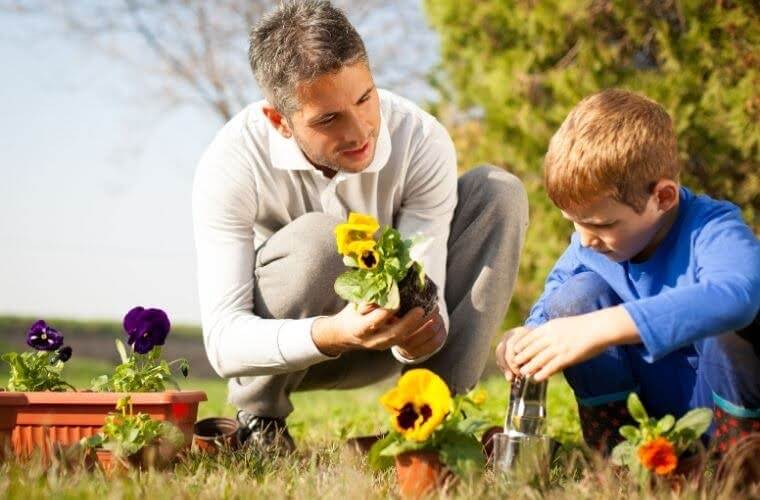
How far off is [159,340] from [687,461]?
181 centimetres

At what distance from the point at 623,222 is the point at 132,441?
1.55 meters

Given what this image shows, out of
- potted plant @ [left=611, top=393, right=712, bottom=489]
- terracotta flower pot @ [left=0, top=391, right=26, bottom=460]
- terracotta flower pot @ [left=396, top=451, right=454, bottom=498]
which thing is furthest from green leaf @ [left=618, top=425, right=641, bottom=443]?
terracotta flower pot @ [left=0, top=391, right=26, bottom=460]

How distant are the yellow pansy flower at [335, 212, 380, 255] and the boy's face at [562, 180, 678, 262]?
1.91 feet

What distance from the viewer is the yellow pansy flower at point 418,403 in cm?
219

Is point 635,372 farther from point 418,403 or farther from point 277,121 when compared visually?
point 277,121

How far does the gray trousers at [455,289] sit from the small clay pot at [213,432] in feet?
0.37

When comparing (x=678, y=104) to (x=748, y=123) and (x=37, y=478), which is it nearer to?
(x=748, y=123)

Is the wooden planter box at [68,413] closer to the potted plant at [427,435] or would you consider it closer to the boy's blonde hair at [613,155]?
the potted plant at [427,435]

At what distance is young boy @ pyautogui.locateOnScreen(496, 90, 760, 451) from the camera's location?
2213 mm

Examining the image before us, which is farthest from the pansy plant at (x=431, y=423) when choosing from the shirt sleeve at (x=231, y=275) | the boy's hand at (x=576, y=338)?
the shirt sleeve at (x=231, y=275)

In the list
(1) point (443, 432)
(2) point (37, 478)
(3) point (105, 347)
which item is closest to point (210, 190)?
(2) point (37, 478)

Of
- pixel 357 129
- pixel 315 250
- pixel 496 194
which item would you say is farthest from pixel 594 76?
pixel 357 129

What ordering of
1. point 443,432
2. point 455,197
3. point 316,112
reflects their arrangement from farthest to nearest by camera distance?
point 455,197 → point 316,112 → point 443,432

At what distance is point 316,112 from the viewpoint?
298cm
